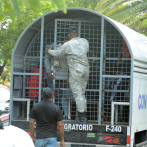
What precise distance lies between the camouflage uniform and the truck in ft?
1.06

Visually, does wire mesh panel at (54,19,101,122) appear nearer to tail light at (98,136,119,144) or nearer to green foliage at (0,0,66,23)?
tail light at (98,136,119,144)

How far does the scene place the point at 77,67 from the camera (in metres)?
5.93

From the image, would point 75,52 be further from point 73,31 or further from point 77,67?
point 73,31

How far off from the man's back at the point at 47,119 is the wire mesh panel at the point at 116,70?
1853 millimetres

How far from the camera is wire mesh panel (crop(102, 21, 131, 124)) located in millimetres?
6438

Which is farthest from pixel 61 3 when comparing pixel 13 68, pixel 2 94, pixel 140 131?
pixel 2 94

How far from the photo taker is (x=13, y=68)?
6.33m

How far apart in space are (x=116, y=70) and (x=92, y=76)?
579 millimetres

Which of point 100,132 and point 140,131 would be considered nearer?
point 100,132

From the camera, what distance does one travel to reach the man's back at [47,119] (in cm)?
462

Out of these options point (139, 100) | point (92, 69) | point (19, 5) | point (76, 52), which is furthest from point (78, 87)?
point (19, 5)

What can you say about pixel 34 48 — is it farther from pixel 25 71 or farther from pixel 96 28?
pixel 96 28

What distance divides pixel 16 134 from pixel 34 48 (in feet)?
11.0

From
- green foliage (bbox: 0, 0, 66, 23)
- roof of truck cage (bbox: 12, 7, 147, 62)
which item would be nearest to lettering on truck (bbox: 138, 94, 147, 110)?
roof of truck cage (bbox: 12, 7, 147, 62)
